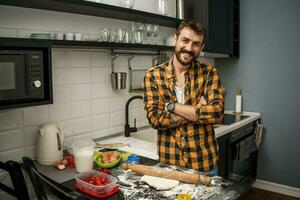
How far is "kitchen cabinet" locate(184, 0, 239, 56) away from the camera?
2742mm

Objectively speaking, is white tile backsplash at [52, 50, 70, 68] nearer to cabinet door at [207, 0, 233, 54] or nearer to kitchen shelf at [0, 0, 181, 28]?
kitchen shelf at [0, 0, 181, 28]

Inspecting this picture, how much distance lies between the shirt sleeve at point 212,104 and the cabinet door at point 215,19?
1082 millimetres

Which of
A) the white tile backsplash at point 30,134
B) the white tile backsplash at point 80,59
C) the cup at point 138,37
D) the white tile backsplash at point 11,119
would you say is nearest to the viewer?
the white tile backsplash at point 11,119

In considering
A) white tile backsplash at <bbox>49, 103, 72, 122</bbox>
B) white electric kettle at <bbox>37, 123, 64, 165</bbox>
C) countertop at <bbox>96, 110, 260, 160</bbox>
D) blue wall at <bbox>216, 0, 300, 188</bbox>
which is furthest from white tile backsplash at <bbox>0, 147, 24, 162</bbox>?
blue wall at <bbox>216, 0, 300, 188</bbox>

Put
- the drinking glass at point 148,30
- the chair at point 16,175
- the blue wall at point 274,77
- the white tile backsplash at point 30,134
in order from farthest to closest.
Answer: the blue wall at point 274,77 → the drinking glass at point 148,30 → the white tile backsplash at point 30,134 → the chair at point 16,175

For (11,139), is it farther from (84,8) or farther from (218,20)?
(218,20)

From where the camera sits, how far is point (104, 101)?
2.16 metres

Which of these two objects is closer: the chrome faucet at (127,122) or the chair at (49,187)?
the chair at (49,187)

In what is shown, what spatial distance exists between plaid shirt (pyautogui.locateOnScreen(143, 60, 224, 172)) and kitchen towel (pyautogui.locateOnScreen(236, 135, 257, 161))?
1.02 meters

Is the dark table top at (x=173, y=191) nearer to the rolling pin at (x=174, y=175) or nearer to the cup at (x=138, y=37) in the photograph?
the rolling pin at (x=174, y=175)

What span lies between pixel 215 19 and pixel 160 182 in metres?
2.06

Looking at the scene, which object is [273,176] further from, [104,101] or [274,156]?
[104,101]

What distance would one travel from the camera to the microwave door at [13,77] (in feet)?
4.19

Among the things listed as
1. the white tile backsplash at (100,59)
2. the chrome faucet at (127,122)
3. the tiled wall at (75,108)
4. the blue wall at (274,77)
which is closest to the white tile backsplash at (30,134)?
the tiled wall at (75,108)
